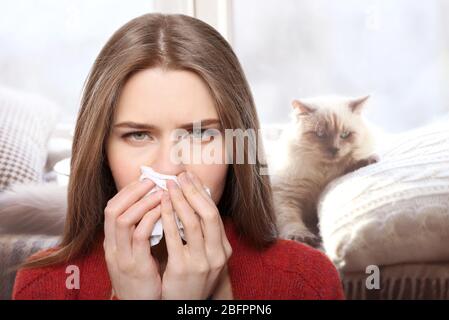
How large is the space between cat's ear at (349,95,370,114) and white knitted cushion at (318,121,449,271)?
0.46ft

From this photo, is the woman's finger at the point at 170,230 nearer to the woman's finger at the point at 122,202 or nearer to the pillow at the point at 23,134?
the woman's finger at the point at 122,202

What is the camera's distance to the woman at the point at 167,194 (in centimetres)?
83

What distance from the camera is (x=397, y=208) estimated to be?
1179mm

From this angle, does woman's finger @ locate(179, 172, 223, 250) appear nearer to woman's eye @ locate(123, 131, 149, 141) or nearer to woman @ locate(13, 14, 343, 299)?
woman @ locate(13, 14, 343, 299)

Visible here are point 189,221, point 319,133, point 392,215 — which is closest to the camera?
point 189,221

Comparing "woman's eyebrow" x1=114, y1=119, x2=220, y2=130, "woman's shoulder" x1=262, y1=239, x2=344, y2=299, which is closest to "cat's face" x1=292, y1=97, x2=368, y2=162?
"woman's shoulder" x1=262, y1=239, x2=344, y2=299

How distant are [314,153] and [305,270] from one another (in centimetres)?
36

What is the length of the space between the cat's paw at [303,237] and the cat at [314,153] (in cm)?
2

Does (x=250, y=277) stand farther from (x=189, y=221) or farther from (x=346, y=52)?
(x=346, y=52)

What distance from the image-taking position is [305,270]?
3.28 ft

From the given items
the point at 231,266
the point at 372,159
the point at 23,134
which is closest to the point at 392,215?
the point at 372,159

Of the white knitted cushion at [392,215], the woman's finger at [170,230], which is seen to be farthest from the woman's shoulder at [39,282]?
the white knitted cushion at [392,215]

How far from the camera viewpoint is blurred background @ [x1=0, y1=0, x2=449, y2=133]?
129cm
